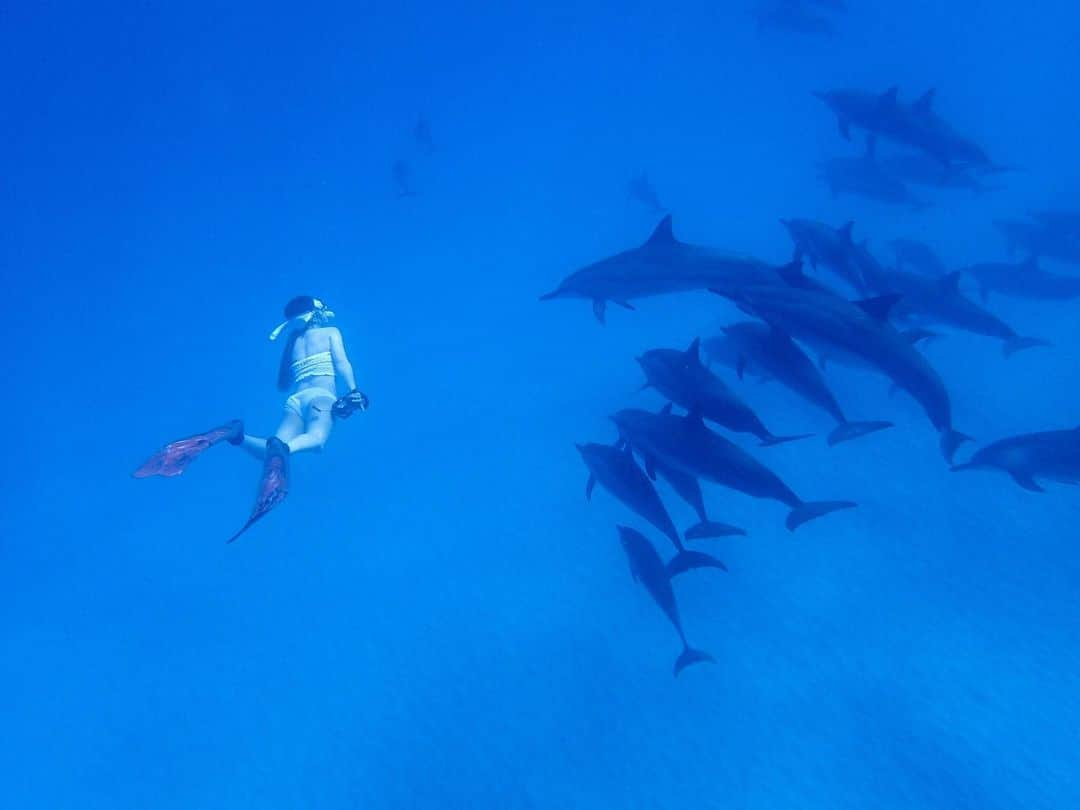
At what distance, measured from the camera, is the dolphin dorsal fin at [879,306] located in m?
5.82

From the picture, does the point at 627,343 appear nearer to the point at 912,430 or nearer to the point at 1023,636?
the point at 912,430

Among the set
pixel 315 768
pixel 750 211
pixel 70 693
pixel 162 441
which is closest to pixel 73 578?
pixel 70 693

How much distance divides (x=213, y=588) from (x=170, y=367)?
15.8 meters

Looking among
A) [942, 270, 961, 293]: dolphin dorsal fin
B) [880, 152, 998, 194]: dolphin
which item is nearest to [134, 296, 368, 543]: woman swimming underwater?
[942, 270, 961, 293]: dolphin dorsal fin

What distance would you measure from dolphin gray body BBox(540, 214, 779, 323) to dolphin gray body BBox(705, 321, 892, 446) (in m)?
0.55

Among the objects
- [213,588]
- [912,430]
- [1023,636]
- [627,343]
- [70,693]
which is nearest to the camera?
[1023,636]

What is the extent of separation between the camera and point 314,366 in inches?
377

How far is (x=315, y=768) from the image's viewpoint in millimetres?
9633

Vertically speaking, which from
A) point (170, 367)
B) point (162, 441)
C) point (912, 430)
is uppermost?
point (170, 367)

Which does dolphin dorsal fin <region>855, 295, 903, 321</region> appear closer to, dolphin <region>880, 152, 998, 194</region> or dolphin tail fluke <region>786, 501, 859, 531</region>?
dolphin tail fluke <region>786, 501, 859, 531</region>

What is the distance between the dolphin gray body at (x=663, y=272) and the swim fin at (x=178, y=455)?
4.03m

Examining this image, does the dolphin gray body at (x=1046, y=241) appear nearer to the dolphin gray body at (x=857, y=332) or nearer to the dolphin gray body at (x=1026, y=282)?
the dolphin gray body at (x=1026, y=282)

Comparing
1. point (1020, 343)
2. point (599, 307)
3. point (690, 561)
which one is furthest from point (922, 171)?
point (690, 561)

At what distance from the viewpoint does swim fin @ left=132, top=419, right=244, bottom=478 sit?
711 cm
